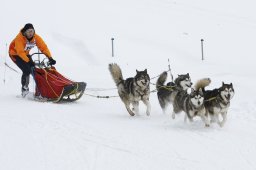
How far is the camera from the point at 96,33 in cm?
1667

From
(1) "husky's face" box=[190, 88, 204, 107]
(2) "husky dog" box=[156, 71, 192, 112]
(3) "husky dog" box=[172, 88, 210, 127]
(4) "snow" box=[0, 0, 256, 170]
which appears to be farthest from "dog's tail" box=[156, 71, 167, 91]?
(1) "husky's face" box=[190, 88, 204, 107]

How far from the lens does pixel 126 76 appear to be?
12.5 metres

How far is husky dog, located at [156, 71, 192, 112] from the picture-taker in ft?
26.1

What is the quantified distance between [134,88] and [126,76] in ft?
15.2

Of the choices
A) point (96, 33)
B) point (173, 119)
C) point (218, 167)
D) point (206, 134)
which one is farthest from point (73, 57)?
point (218, 167)

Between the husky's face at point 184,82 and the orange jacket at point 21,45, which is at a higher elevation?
the orange jacket at point 21,45

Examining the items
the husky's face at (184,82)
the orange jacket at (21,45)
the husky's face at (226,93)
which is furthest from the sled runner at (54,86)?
the husky's face at (226,93)

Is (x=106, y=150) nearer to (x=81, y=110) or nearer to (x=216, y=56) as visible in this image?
(x=81, y=110)

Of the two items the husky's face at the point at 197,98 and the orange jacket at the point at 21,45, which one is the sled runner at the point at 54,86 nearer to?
the orange jacket at the point at 21,45

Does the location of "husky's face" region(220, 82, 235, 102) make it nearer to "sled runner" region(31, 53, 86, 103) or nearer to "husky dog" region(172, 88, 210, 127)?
"husky dog" region(172, 88, 210, 127)

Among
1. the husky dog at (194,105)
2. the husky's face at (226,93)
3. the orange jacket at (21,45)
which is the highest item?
the orange jacket at (21,45)

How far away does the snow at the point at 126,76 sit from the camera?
211 inches

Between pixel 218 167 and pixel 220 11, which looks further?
pixel 220 11

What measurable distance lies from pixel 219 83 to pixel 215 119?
398cm
